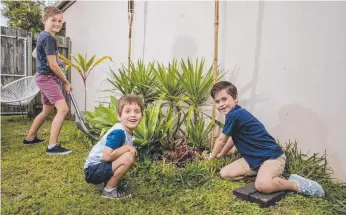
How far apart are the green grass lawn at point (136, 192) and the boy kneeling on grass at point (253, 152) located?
102 mm

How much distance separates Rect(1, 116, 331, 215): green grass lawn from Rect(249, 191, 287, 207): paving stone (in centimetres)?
4

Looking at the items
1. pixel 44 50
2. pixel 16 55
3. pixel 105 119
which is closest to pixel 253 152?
pixel 105 119

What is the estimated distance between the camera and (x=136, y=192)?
2602 millimetres

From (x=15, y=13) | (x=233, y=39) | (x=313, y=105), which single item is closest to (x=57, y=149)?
(x=233, y=39)

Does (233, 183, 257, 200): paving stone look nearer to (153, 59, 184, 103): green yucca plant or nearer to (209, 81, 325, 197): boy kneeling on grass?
(209, 81, 325, 197): boy kneeling on grass

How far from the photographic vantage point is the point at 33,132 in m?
4.13

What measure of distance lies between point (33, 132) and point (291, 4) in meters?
3.71

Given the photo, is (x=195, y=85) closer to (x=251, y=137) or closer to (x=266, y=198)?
(x=251, y=137)

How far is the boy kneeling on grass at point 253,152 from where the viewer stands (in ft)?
8.14

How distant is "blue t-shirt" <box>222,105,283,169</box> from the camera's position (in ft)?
8.79

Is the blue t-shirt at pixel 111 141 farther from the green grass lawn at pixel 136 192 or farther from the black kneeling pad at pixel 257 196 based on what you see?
the black kneeling pad at pixel 257 196

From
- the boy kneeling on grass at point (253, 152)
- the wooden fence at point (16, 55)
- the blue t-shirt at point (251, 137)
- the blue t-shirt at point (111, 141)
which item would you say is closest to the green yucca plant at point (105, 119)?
the blue t-shirt at point (111, 141)

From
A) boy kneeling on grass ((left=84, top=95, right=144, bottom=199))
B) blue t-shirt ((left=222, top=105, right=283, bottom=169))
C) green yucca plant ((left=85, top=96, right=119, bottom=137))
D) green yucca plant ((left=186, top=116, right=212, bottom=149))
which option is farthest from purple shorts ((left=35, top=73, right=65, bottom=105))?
blue t-shirt ((left=222, top=105, right=283, bottom=169))

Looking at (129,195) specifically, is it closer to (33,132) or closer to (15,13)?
(33,132)
